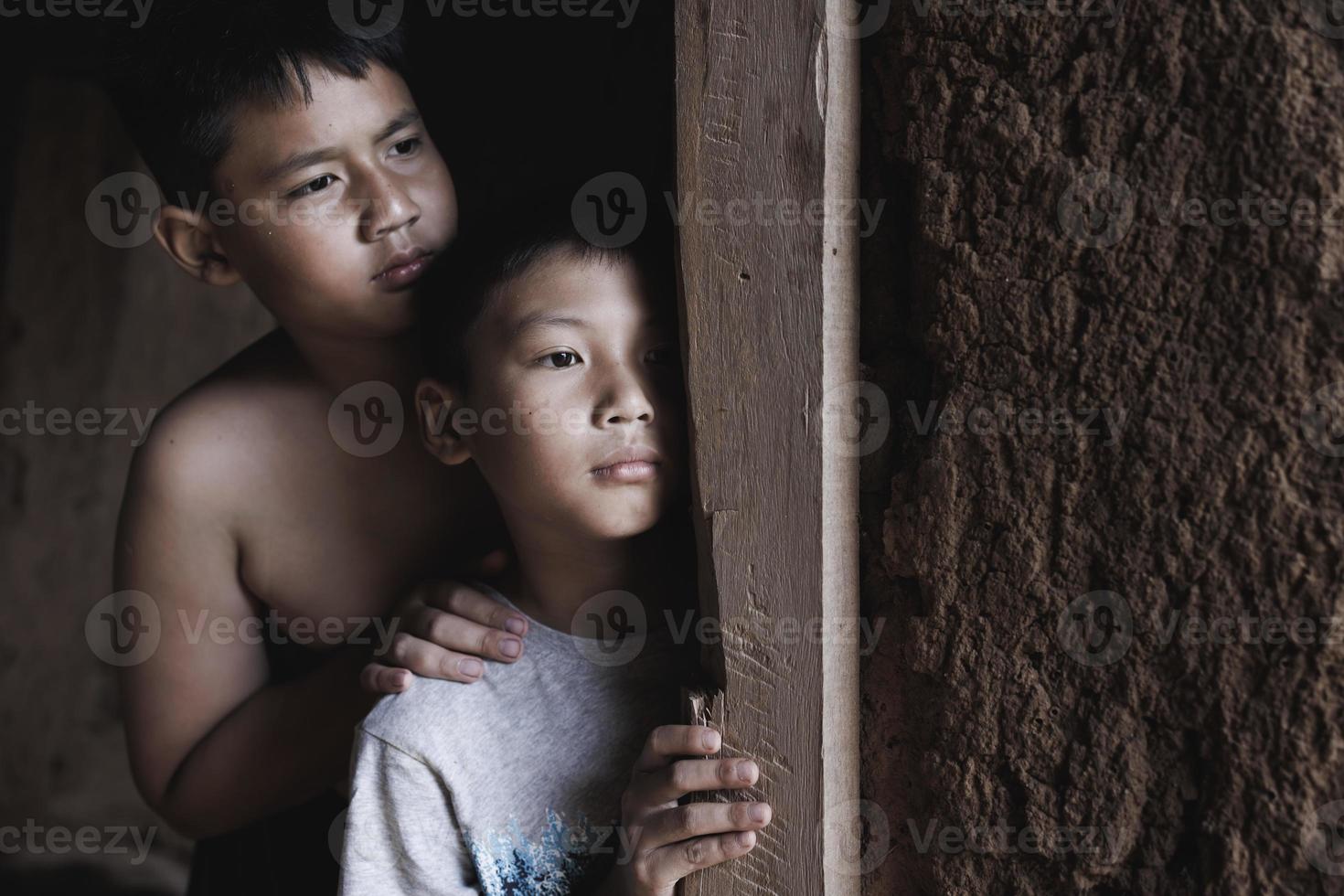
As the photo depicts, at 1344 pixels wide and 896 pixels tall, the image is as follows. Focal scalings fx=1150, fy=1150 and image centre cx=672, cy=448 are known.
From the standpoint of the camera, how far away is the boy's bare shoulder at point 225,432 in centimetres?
194

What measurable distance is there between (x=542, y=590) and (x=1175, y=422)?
0.88 metres

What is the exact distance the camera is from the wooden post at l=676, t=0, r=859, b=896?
4.05 feet

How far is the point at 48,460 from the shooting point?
3.93m

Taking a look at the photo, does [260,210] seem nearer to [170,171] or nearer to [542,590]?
[170,171]

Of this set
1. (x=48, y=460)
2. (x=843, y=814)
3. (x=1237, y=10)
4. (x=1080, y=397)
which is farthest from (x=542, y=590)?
(x=48, y=460)

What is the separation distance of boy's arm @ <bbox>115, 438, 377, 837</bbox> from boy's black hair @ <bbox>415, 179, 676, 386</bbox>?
0.57 meters

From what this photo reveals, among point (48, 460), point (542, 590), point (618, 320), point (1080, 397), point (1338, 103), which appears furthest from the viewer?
point (48, 460)

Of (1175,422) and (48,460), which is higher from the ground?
(48,460)
